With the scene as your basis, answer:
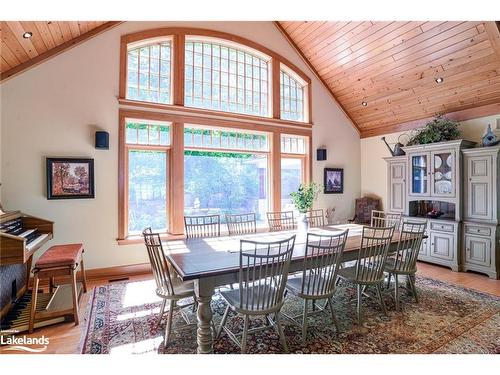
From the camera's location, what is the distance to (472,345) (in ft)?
Result: 7.61

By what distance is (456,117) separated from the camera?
4.69m

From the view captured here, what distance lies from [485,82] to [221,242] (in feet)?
15.1

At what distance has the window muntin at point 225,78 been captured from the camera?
473 centimetres

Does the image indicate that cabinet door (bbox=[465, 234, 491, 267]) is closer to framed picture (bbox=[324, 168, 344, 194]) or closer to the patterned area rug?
the patterned area rug

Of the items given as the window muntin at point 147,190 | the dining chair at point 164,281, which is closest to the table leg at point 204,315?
the dining chair at point 164,281

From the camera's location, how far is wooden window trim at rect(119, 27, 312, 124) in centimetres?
415

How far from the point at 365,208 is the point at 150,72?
5139 mm

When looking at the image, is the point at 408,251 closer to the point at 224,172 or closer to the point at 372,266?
the point at 372,266

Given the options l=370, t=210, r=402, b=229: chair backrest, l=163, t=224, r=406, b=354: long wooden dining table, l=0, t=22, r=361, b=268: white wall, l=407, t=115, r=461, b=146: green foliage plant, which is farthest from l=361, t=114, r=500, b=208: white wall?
l=0, t=22, r=361, b=268: white wall

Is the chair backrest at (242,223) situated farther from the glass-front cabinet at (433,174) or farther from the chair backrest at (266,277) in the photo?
the glass-front cabinet at (433,174)

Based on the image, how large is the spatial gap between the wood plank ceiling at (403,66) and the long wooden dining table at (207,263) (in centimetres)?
297

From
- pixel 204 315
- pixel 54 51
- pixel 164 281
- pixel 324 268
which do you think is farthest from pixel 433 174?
pixel 54 51
